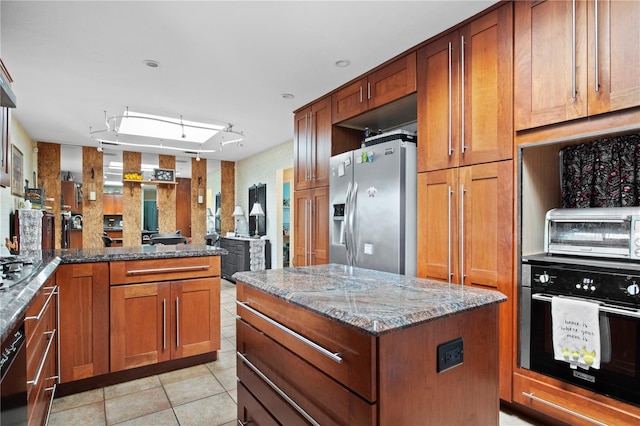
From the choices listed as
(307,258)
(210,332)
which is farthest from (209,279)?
(307,258)

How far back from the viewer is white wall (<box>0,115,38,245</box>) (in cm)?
416

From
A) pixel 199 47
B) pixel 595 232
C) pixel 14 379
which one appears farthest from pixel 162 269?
pixel 595 232

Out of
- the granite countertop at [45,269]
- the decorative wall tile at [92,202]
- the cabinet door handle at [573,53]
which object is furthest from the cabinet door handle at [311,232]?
the decorative wall tile at [92,202]

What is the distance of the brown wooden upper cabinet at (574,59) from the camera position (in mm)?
1689

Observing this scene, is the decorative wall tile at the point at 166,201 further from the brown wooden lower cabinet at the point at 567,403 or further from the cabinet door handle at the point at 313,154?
the brown wooden lower cabinet at the point at 567,403

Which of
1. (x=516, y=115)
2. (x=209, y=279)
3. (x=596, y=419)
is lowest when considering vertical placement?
(x=596, y=419)

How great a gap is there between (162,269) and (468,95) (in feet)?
8.40

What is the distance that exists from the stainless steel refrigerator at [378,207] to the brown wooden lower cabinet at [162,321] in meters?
1.25

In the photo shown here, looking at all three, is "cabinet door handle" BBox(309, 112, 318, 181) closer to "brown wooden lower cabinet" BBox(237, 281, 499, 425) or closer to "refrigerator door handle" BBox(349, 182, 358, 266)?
"refrigerator door handle" BBox(349, 182, 358, 266)

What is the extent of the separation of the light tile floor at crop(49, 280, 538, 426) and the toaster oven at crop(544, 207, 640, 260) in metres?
1.09

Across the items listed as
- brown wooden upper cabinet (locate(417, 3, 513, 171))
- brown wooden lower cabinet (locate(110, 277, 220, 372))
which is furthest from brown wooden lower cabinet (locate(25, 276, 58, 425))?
brown wooden upper cabinet (locate(417, 3, 513, 171))

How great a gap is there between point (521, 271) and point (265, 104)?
320 centimetres

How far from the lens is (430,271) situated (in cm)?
257

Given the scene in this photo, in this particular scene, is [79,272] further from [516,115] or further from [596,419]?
[596,419]
